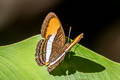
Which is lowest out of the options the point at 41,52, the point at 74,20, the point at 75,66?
the point at 75,66

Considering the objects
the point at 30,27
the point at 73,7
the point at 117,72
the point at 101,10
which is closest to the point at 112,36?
the point at 101,10

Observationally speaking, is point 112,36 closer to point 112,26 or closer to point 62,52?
point 112,26

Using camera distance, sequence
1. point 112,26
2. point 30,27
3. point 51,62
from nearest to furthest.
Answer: point 51,62 < point 30,27 < point 112,26

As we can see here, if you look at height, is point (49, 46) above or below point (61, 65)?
above

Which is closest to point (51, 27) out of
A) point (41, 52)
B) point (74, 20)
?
point (41, 52)

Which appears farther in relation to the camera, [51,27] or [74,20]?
[74,20]

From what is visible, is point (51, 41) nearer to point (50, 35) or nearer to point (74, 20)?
point (50, 35)

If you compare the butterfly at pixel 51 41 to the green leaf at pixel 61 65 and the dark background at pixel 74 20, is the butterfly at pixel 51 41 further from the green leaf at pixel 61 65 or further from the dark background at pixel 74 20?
the dark background at pixel 74 20
